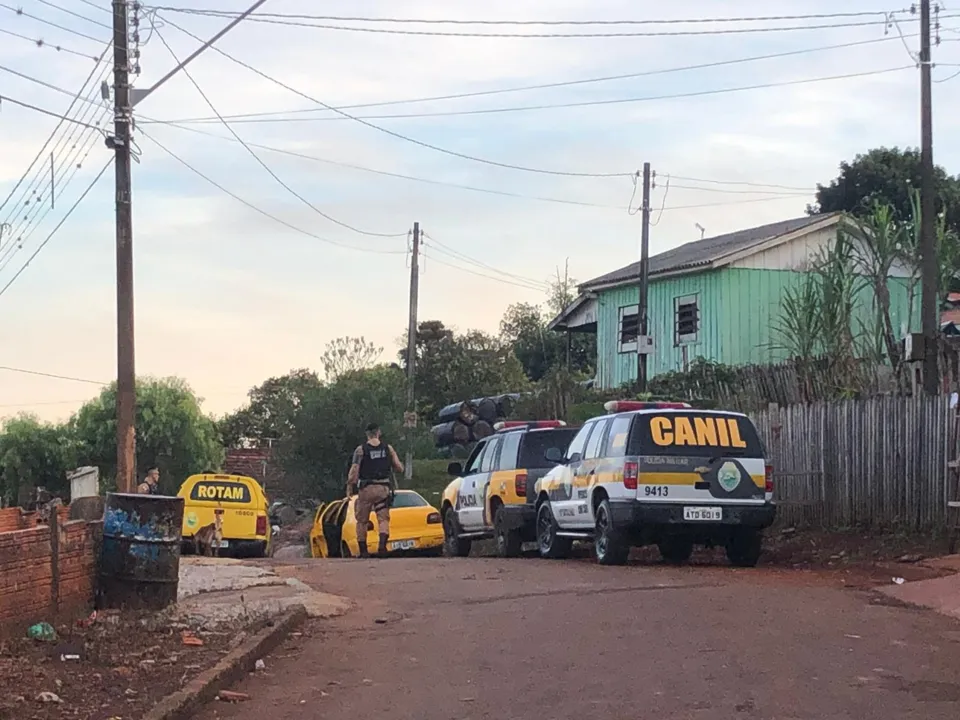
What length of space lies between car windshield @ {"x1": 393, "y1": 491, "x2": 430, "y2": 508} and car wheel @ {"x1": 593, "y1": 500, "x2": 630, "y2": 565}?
5.84 m

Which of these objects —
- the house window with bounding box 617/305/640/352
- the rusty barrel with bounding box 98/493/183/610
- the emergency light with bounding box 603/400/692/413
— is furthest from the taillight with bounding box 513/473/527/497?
the house window with bounding box 617/305/640/352

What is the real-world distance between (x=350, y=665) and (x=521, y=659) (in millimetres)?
1156

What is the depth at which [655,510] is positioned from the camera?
15211mm

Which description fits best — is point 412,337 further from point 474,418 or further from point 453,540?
point 453,540

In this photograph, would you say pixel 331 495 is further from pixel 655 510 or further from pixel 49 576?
pixel 49 576

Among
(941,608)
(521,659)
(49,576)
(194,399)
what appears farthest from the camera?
(194,399)

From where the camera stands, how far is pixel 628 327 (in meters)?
36.2

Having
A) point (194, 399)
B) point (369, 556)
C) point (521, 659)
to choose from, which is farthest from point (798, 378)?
point (194, 399)

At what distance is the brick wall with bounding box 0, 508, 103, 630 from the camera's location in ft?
31.5

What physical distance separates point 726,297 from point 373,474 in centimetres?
1602

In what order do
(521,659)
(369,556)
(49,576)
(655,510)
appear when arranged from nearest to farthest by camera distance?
1. (521,659)
2. (49,576)
3. (655,510)
4. (369,556)

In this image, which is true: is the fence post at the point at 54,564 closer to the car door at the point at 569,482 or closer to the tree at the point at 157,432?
the car door at the point at 569,482

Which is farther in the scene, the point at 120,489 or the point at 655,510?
the point at 120,489

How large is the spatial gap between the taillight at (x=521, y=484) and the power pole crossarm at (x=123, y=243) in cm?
629
